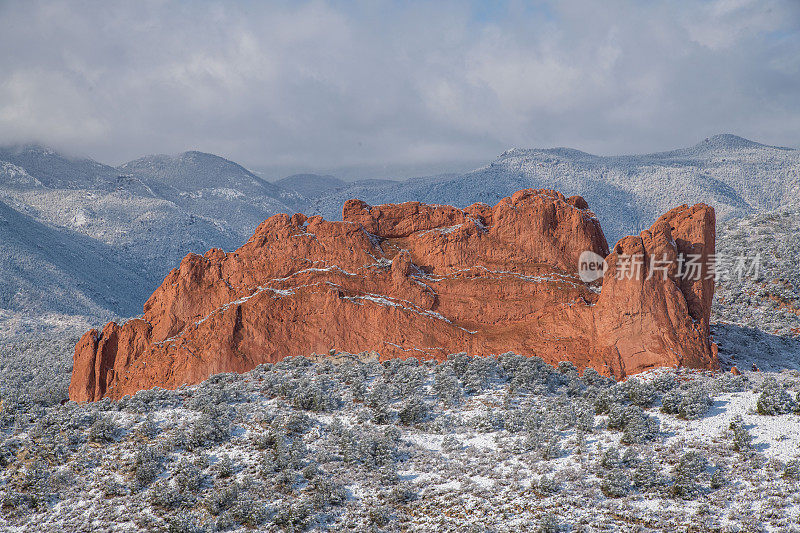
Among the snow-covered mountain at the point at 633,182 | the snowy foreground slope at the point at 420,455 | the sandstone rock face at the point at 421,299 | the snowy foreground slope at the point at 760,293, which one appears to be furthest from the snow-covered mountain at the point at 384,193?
the snowy foreground slope at the point at 420,455

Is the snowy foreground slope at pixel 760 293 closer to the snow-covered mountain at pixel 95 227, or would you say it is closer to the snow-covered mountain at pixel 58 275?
the snow-covered mountain at pixel 58 275

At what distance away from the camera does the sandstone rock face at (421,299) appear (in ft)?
98.6

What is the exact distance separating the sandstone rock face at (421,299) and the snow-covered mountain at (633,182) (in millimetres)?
92093

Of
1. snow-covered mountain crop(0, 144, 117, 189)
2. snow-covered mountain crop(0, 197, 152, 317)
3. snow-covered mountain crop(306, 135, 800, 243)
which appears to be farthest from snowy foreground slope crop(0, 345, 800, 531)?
snow-covered mountain crop(0, 144, 117, 189)

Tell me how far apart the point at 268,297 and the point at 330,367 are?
609cm

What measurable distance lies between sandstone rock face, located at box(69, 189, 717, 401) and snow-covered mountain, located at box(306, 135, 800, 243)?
92093 millimetres

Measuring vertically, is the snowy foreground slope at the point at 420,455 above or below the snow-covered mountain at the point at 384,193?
below

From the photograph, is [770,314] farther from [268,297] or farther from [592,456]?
[268,297]

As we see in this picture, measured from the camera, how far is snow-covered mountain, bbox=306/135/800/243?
132 metres

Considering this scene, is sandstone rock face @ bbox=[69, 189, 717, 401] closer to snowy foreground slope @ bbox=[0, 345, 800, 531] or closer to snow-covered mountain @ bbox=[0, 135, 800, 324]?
snowy foreground slope @ bbox=[0, 345, 800, 531]

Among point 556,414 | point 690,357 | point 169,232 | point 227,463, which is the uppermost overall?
point 169,232

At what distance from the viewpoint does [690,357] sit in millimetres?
28844

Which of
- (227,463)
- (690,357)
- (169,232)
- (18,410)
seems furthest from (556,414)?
(169,232)

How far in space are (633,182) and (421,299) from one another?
128 m
